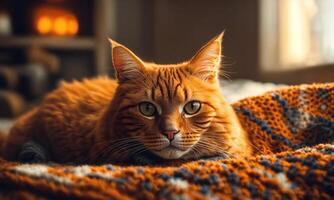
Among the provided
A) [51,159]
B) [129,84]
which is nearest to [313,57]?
[129,84]

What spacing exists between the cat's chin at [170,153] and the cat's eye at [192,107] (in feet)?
0.27

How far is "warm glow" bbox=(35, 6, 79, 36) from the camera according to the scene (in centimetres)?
325

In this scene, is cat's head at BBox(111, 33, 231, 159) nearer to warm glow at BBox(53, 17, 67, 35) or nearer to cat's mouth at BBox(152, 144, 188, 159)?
cat's mouth at BBox(152, 144, 188, 159)

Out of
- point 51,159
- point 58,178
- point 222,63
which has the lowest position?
point 51,159

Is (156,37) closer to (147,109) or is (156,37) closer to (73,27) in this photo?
(73,27)

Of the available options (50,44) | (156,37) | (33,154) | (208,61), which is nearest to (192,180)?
(208,61)

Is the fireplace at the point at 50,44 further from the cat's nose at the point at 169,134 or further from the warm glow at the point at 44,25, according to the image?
the cat's nose at the point at 169,134

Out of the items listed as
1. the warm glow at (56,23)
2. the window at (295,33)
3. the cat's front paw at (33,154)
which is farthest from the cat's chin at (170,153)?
the warm glow at (56,23)

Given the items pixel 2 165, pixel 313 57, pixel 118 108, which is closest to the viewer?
pixel 2 165

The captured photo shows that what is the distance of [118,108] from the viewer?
1008mm

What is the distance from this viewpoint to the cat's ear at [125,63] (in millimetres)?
990

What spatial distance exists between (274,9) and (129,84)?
1151 mm

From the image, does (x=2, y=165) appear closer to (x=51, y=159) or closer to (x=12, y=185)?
(x=12, y=185)

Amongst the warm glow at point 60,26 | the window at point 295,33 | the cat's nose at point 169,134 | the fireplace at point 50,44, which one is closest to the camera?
the cat's nose at point 169,134
